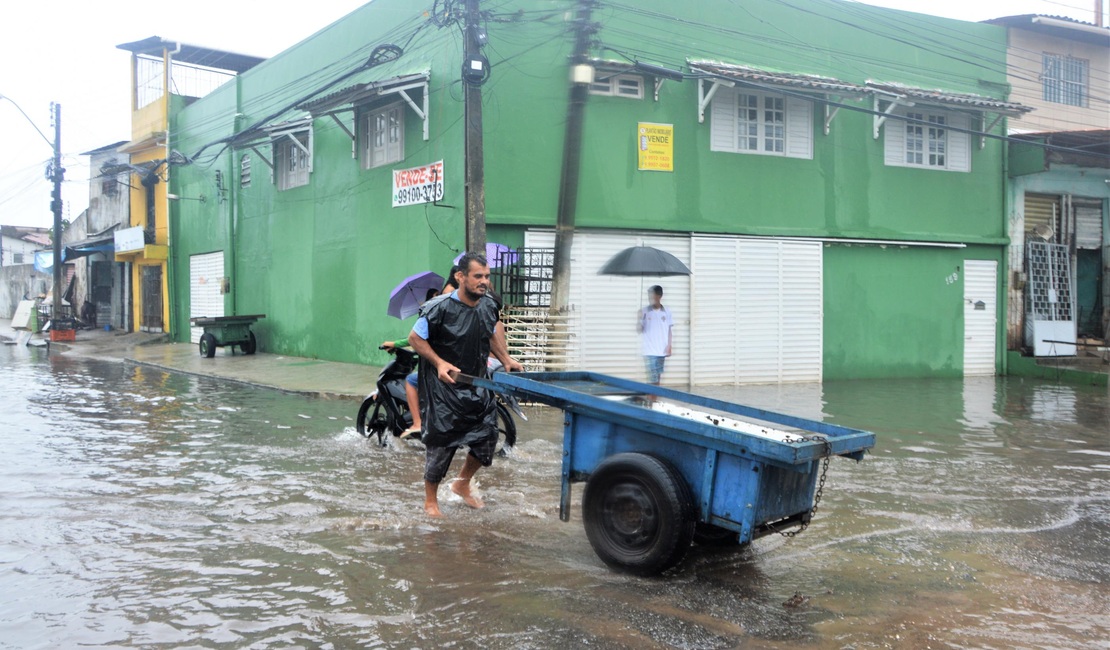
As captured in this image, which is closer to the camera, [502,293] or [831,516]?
[831,516]

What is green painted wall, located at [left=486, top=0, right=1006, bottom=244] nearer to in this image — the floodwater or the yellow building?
the floodwater

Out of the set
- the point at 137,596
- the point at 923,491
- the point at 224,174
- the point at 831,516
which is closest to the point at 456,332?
the point at 137,596

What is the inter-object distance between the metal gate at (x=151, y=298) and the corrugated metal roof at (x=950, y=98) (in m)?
22.4

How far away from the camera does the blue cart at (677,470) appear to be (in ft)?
13.1

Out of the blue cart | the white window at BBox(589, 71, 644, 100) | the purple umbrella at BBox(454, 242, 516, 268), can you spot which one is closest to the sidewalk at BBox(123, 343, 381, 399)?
the purple umbrella at BBox(454, 242, 516, 268)

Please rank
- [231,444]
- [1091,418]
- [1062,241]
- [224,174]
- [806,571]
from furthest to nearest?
[224,174] → [1062,241] → [1091,418] → [231,444] → [806,571]

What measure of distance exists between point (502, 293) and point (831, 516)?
27.3 feet

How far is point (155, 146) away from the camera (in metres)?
26.2

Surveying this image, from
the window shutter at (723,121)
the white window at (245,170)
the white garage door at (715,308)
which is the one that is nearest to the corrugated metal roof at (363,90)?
the white garage door at (715,308)

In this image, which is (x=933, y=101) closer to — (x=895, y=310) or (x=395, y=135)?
(x=895, y=310)

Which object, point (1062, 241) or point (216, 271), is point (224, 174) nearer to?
point (216, 271)

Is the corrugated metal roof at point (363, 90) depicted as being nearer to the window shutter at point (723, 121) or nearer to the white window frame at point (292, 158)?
the white window frame at point (292, 158)

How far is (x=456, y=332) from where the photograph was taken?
17.9 ft

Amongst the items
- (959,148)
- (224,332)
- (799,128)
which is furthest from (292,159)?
(959,148)
